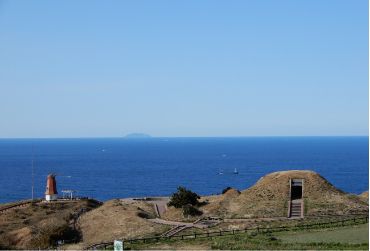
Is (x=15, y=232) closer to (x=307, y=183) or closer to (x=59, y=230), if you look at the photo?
(x=59, y=230)

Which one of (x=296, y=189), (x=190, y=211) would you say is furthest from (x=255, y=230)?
(x=296, y=189)

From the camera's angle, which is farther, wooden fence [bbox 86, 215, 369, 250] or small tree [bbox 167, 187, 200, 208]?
small tree [bbox 167, 187, 200, 208]

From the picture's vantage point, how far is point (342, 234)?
43938mm

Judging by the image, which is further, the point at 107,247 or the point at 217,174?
the point at 217,174

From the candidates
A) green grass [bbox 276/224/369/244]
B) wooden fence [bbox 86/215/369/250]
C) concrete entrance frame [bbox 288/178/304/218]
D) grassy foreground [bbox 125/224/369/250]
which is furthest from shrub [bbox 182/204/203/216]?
green grass [bbox 276/224/369/244]

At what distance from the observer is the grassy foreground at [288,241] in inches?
1537

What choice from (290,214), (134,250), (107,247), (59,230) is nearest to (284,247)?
(134,250)

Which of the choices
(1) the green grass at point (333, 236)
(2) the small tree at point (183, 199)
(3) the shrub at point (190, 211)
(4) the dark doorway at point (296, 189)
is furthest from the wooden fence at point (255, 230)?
(2) the small tree at point (183, 199)

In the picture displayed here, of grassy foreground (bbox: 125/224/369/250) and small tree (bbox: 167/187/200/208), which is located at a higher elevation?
small tree (bbox: 167/187/200/208)

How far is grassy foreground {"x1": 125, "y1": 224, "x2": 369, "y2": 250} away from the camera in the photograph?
39.0 m

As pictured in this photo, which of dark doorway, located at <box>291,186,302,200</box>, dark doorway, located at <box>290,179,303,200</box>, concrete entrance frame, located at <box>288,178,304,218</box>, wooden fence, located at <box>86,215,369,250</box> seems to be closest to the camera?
wooden fence, located at <box>86,215,369,250</box>

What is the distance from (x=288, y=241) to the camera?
42.0 meters

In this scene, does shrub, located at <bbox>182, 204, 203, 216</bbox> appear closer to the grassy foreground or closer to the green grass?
the grassy foreground

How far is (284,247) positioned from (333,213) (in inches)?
692
